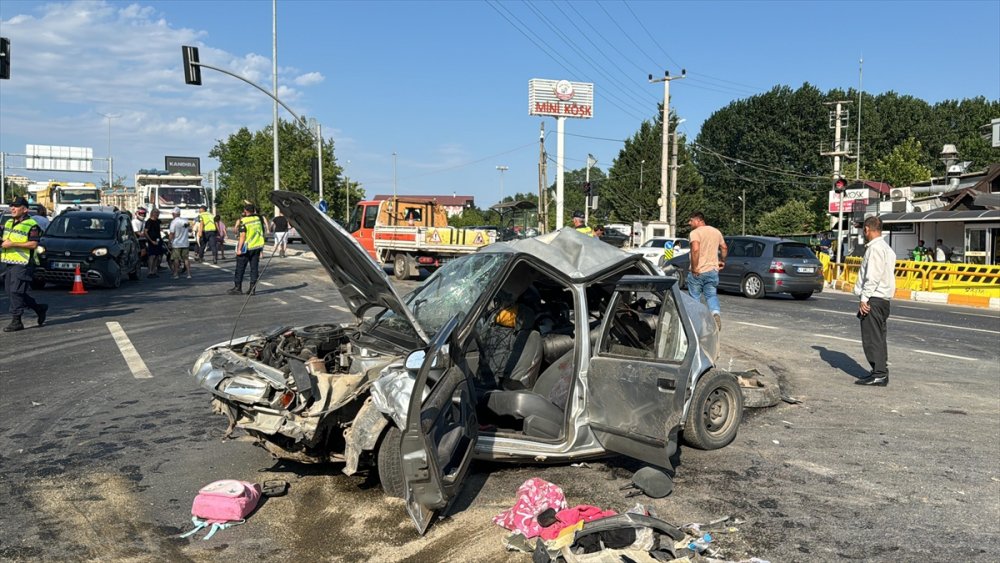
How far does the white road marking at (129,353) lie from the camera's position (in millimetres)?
8320

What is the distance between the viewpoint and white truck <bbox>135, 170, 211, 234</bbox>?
1284 inches

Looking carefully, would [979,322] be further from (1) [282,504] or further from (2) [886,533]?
(1) [282,504]

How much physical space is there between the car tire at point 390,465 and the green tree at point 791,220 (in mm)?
73383

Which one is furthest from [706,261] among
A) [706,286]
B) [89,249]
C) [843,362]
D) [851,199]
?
[851,199]

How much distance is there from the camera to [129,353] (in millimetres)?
9445

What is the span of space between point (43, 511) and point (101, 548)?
74 cm

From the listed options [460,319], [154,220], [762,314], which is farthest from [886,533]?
[154,220]

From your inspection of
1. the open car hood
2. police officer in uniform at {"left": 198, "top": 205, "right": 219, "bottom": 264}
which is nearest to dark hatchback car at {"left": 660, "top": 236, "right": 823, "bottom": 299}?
Result: the open car hood

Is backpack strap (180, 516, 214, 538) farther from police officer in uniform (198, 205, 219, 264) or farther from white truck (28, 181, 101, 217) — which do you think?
white truck (28, 181, 101, 217)

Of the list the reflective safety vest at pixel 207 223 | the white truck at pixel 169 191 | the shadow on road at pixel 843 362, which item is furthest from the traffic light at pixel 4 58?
the shadow on road at pixel 843 362

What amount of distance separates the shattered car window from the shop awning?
27639 millimetres

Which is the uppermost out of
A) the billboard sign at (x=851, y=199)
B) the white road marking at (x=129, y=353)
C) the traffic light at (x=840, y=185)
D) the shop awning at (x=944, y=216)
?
the traffic light at (x=840, y=185)

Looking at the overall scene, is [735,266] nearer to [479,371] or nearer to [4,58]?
[479,371]

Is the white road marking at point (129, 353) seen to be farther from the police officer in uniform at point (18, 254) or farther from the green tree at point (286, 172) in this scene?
the green tree at point (286, 172)
